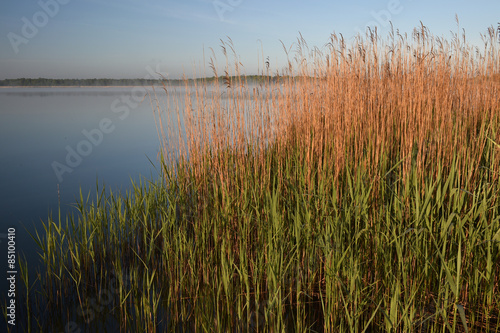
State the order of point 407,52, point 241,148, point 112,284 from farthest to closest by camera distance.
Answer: point 407,52
point 241,148
point 112,284

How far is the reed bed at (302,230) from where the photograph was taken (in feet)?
5.82

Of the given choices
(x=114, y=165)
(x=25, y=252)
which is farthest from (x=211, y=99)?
(x=114, y=165)

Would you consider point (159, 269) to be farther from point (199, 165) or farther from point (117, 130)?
point (117, 130)

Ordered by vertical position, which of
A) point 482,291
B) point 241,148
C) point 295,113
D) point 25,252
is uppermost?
point 295,113

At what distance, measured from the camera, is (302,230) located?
2229mm

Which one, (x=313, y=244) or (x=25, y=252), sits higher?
(x=313, y=244)

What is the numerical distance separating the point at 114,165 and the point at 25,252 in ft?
12.2

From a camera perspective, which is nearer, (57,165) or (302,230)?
(302,230)

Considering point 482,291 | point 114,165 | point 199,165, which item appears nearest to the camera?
point 482,291

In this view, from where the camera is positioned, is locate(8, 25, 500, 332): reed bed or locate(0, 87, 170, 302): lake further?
locate(0, 87, 170, 302): lake

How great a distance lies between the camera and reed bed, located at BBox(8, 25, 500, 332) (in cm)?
177

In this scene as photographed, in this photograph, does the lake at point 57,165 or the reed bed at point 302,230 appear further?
the lake at point 57,165

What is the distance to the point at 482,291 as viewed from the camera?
1.84 metres

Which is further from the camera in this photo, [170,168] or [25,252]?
[170,168]
